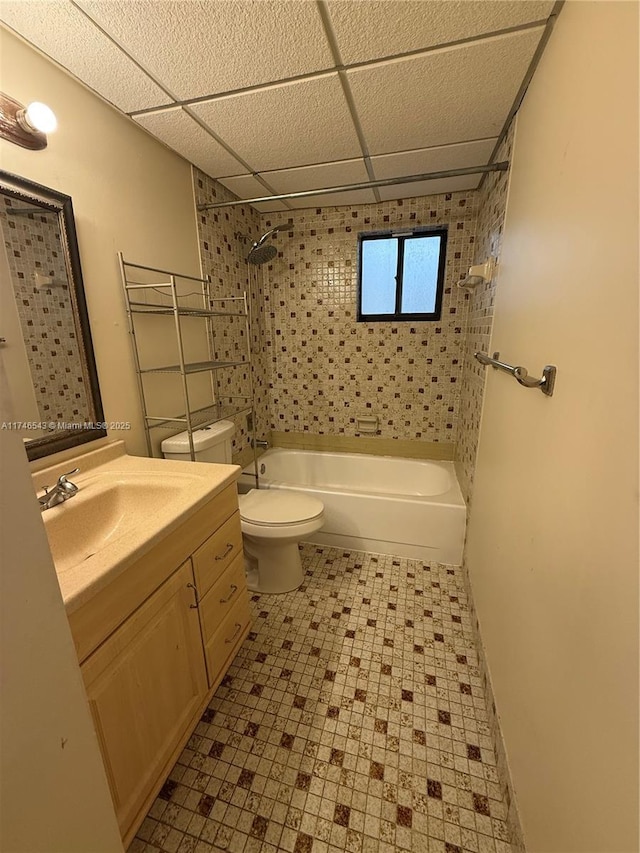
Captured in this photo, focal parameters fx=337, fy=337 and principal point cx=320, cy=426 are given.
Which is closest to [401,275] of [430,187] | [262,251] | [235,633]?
[430,187]

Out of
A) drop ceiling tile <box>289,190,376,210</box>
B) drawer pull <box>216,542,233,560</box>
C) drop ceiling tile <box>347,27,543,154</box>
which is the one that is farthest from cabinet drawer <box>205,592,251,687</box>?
drop ceiling tile <box>289,190,376,210</box>

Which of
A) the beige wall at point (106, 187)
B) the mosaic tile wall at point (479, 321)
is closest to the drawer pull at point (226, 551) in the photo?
the beige wall at point (106, 187)

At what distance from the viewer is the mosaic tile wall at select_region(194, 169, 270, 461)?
1928 mm

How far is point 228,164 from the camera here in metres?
1.72

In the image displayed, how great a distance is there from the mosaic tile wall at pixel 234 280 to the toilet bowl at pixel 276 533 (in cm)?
61

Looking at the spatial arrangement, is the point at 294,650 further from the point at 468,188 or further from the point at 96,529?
the point at 468,188

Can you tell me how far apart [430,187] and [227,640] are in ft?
8.54

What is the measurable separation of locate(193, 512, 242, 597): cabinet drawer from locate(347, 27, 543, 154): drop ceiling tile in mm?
1636

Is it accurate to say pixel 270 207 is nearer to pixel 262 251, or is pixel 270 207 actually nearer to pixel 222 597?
pixel 262 251

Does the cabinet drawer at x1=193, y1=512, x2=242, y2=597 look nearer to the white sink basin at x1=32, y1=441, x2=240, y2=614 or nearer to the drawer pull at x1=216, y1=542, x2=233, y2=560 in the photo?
the drawer pull at x1=216, y1=542, x2=233, y2=560

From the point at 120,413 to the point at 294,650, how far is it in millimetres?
1264

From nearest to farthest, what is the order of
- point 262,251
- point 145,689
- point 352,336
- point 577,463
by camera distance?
point 577,463 → point 145,689 → point 262,251 → point 352,336

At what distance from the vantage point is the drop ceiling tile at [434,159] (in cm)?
161

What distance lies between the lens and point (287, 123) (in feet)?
4.56
